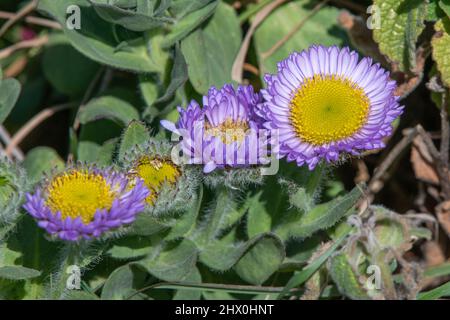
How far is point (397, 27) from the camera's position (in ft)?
9.72

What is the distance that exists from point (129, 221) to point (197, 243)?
24.1 inches

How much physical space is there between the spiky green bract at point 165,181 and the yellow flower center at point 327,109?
0.38 meters

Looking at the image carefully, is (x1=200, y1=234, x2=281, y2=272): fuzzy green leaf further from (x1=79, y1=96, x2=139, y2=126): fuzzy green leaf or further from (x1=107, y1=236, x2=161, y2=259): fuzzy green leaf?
(x1=79, y1=96, x2=139, y2=126): fuzzy green leaf

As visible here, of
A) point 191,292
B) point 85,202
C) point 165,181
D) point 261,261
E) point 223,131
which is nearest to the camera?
point 85,202

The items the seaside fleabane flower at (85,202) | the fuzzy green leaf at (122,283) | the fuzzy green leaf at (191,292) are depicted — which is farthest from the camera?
the fuzzy green leaf at (191,292)

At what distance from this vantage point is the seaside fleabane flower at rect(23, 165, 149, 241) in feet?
7.23

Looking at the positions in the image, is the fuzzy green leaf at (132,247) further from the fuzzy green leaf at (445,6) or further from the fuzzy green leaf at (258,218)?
the fuzzy green leaf at (445,6)

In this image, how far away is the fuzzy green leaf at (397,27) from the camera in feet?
9.61

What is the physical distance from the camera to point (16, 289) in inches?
105

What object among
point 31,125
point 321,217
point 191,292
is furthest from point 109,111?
point 321,217

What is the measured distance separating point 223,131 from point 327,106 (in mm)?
351

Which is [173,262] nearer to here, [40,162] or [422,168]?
[40,162]

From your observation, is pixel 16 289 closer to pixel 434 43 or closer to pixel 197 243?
pixel 197 243

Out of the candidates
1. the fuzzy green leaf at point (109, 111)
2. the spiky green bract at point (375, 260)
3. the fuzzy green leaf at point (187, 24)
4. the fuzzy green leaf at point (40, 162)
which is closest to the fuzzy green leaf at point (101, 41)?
the fuzzy green leaf at point (187, 24)
